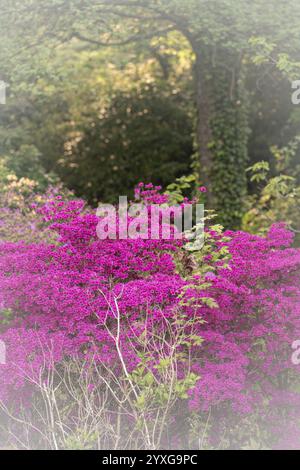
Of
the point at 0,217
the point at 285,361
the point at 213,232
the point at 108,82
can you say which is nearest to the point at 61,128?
the point at 108,82

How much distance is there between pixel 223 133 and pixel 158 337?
5974 millimetres

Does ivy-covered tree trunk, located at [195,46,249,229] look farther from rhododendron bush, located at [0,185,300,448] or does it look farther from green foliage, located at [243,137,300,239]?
rhododendron bush, located at [0,185,300,448]

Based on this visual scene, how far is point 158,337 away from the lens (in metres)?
4.12

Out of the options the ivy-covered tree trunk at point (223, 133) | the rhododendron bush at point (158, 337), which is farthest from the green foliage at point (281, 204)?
the rhododendron bush at point (158, 337)

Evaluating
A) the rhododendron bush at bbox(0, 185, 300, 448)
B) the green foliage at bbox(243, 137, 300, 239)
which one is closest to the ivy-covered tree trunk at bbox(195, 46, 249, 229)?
the green foliage at bbox(243, 137, 300, 239)

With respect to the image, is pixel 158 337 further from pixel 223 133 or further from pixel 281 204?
pixel 223 133

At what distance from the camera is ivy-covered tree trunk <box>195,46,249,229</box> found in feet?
31.4

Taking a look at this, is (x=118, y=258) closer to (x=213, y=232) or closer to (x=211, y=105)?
(x=213, y=232)

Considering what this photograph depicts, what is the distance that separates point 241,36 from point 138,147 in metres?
3.26

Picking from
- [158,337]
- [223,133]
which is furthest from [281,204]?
[158,337]

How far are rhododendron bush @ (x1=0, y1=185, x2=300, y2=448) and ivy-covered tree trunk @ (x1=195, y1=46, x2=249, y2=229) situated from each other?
483cm

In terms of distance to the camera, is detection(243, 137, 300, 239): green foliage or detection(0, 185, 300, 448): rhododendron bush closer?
detection(0, 185, 300, 448): rhododendron bush

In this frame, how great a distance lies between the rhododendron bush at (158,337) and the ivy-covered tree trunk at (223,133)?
4.83 m

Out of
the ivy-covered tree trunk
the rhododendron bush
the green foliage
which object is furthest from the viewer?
the ivy-covered tree trunk
